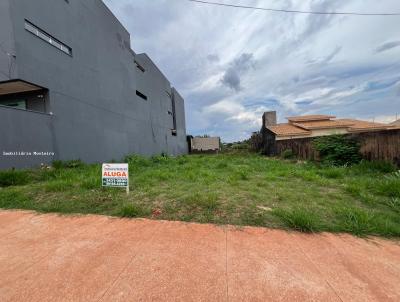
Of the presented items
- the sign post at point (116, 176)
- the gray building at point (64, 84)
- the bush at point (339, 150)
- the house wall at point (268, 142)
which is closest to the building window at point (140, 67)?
the gray building at point (64, 84)

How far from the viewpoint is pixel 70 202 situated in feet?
13.6

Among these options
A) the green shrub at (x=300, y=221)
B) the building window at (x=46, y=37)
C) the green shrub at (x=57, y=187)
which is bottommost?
the green shrub at (x=300, y=221)

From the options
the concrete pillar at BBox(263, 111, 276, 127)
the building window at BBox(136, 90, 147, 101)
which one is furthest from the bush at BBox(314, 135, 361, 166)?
the building window at BBox(136, 90, 147, 101)

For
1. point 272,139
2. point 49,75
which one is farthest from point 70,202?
point 272,139

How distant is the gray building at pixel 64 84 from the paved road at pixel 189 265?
624cm

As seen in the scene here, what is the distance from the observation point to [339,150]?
8.55 meters

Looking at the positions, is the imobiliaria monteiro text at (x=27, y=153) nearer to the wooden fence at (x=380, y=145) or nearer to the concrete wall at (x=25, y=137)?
the concrete wall at (x=25, y=137)

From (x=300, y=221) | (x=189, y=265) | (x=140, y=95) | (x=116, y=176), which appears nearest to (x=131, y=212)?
(x=116, y=176)

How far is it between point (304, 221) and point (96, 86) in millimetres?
12336

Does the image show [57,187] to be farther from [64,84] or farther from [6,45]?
[64,84]

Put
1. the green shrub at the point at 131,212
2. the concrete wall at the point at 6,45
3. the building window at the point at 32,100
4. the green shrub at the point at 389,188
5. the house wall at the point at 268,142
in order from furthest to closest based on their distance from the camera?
the house wall at the point at 268,142 → the building window at the point at 32,100 → the concrete wall at the point at 6,45 → the green shrub at the point at 389,188 → the green shrub at the point at 131,212

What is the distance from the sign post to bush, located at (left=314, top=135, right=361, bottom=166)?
779 cm

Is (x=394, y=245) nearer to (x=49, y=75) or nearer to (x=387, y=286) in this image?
(x=387, y=286)

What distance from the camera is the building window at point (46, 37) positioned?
808 centimetres
